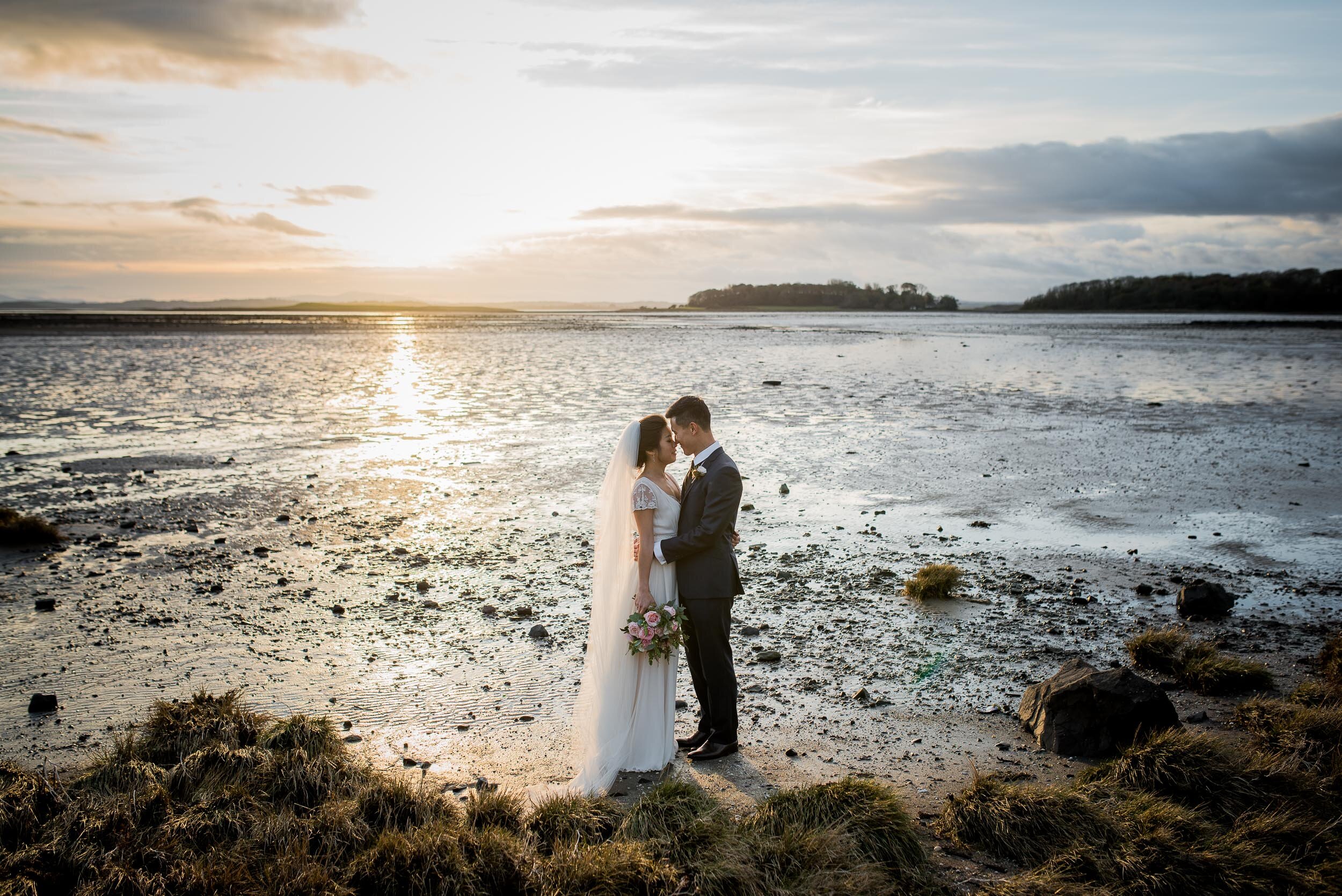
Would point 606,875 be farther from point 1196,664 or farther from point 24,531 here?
point 24,531

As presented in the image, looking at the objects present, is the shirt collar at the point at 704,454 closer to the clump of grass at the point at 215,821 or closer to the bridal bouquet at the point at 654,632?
the bridal bouquet at the point at 654,632

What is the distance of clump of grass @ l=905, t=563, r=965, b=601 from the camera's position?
29.2ft

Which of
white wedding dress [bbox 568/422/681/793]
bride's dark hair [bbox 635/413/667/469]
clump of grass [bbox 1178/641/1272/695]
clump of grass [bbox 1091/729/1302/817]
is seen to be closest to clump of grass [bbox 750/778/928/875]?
white wedding dress [bbox 568/422/681/793]

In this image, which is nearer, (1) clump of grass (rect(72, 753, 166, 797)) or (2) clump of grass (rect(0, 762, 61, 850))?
(2) clump of grass (rect(0, 762, 61, 850))

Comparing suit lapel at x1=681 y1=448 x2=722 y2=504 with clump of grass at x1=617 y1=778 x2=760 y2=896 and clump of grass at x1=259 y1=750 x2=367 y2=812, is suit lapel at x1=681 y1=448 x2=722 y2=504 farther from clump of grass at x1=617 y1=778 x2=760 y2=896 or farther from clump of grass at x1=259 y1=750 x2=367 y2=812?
clump of grass at x1=259 y1=750 x2=367 y2=812

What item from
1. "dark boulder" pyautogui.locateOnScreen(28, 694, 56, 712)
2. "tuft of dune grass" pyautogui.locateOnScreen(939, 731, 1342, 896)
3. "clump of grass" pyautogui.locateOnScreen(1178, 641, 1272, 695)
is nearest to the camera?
"tuft of dune grass" pyautogui.locateOnScreen(939, 731, 1342, 896)

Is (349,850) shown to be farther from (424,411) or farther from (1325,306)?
(1325,306)

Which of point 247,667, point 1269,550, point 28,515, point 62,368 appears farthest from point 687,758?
point 62,368

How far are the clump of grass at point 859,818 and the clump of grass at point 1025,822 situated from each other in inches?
13.8

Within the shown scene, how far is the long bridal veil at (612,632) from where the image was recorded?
5883mm

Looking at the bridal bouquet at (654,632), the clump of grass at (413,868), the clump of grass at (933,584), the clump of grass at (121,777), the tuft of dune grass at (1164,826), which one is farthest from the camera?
the clump of grass at (933,584)

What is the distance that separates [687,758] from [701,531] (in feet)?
5.48

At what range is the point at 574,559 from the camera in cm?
1042

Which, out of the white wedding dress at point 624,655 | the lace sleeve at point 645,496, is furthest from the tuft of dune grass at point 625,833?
the lace sleeve at point 645,496
